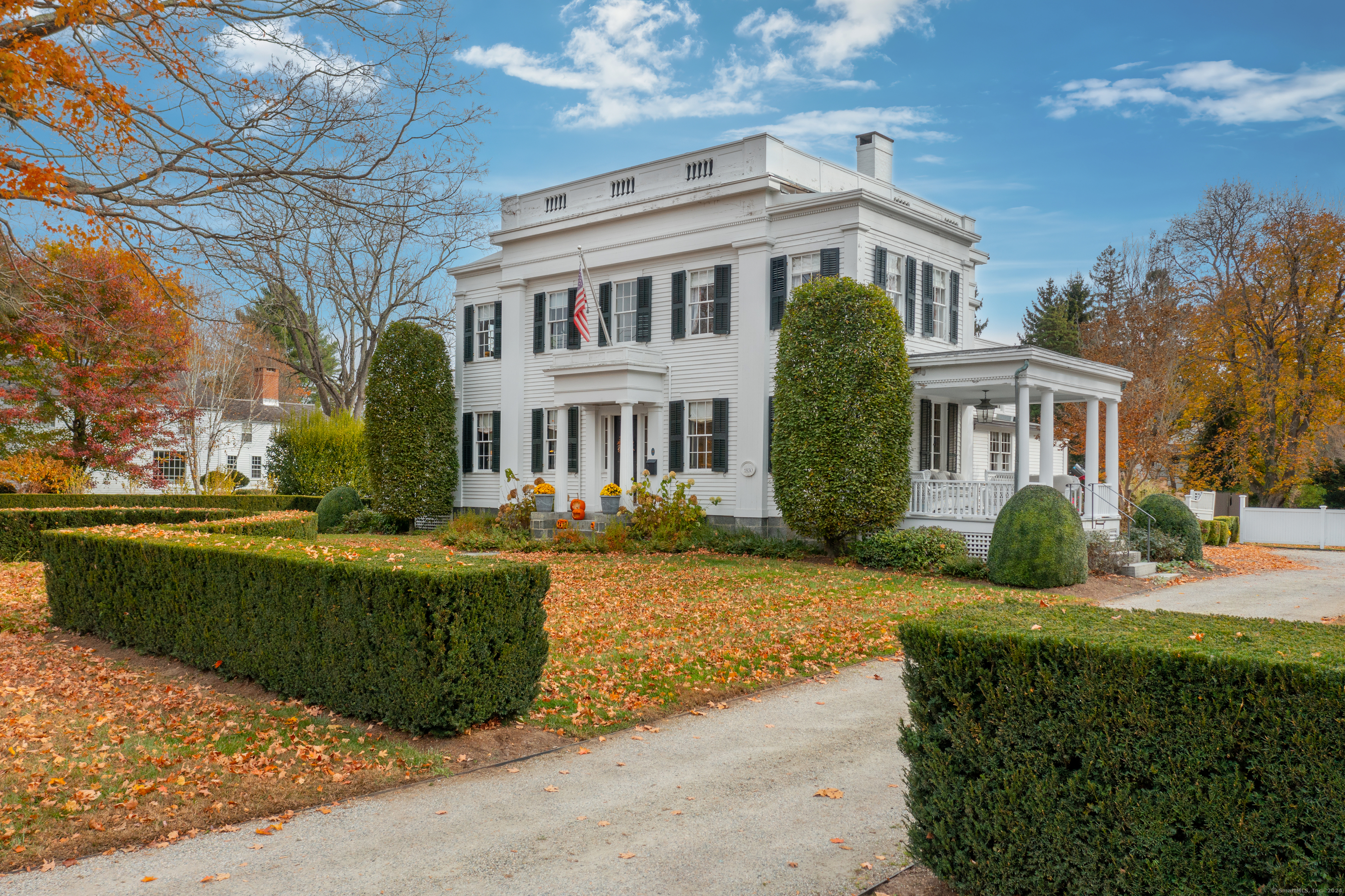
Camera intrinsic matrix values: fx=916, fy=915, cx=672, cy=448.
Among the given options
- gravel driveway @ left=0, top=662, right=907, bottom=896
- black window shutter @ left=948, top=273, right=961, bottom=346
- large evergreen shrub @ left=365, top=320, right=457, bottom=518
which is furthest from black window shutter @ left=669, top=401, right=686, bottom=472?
gravel driveway @ left=0, top=662, right=907, bottom=896

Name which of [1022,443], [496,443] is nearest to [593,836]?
[1022,443]

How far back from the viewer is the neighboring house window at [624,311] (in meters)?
22.9

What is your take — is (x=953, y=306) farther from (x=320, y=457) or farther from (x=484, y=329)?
(x=320, y=457)

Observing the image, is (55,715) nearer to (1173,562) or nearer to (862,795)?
(862,795)

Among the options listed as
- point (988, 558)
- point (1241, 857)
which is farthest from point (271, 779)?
point (988, 558)

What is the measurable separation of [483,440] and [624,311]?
20.0ft

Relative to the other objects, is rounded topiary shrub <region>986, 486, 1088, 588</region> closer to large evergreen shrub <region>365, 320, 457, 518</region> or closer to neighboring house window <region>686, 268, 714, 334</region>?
neighboring house window <region>686, 268, 714, 334</region>

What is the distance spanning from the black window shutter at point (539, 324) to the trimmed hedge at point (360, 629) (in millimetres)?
15939

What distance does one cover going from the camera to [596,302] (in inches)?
864

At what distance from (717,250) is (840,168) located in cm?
400

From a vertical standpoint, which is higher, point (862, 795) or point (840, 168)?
point (840, 168)

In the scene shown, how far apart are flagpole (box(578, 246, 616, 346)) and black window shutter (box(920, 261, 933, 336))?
722 centimetres

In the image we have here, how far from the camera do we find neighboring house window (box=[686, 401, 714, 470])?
21.3m

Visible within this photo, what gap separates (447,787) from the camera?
563 cm
